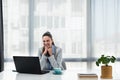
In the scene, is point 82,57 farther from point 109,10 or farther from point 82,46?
point 109,10

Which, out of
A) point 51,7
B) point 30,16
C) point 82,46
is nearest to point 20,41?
point 30,16

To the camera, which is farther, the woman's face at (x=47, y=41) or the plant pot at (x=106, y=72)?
the woman's face at (x=47, y=41)

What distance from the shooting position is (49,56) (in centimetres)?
393

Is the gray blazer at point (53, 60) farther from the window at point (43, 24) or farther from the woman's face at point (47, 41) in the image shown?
the window at point (43, 24)

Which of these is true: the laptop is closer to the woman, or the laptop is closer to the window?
the woman

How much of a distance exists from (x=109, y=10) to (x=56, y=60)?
5.37 ft

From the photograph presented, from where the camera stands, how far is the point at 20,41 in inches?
192

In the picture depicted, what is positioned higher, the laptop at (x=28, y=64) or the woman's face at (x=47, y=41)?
the woman's face at (x=47, y=41)

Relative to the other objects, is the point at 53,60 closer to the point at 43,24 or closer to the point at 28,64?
the point at 28,64

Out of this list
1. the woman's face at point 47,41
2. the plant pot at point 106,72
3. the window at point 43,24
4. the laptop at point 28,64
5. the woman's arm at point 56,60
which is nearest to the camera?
the plant pot at point 106,72

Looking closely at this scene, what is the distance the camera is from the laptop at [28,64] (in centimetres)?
295

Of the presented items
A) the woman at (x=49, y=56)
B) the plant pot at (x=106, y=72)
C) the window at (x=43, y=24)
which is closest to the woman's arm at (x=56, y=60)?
the woman at (x=49, y=56)

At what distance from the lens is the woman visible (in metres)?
3.82

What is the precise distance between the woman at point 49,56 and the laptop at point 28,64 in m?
0.71
